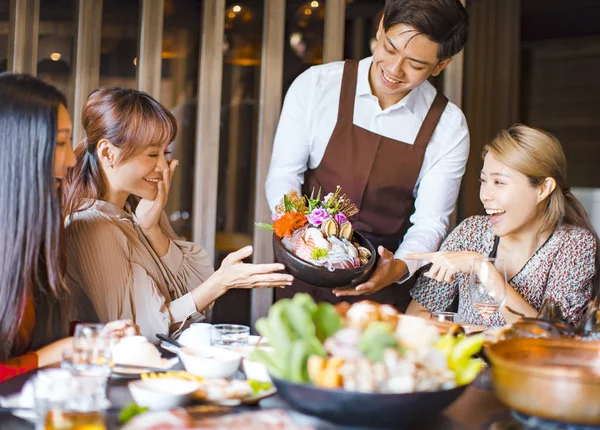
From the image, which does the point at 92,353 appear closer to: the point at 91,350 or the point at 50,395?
the point at 91,350

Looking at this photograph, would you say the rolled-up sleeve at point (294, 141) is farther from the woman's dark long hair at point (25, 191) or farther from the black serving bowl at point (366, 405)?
the black serving bowl at point (366, 405)

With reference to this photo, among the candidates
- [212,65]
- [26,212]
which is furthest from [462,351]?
[212,65]

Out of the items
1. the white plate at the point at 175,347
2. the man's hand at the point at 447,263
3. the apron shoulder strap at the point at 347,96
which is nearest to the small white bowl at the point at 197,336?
the white plate at the point at 175,347

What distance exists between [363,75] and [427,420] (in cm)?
178

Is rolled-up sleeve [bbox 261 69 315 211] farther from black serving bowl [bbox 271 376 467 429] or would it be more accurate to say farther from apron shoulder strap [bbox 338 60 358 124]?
black serving bowl [bbox 271 376 467 429]

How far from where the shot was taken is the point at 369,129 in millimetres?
2873

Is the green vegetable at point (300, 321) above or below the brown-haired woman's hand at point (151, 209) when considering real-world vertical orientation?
below

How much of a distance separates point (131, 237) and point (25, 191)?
58 cm

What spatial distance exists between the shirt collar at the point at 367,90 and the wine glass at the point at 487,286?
105 cm

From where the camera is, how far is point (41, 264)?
173 cm

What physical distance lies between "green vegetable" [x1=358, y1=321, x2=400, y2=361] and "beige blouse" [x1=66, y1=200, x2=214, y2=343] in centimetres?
91

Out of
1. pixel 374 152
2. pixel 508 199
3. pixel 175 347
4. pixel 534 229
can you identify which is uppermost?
pixel 374 152

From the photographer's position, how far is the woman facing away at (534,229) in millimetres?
2531

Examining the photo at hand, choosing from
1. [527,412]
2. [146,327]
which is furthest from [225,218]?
[527,412]
